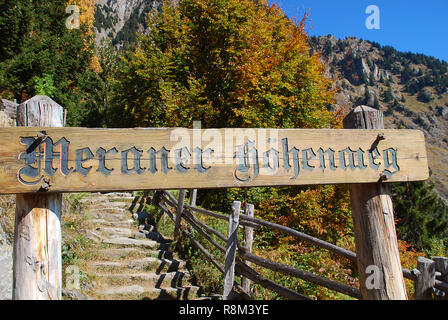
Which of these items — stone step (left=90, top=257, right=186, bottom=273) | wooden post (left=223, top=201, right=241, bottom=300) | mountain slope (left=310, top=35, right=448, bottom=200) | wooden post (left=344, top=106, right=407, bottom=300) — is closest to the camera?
wooden post (left=344, top=106, right=407, bottom=300)

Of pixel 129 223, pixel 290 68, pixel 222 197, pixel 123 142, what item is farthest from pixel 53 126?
pixel 290 68

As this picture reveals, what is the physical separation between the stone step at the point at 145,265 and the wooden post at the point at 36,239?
3.88 m

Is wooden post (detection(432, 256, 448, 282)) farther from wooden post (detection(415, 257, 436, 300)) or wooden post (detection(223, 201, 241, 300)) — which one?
wooden post (detection(223, 201, 241, 300))

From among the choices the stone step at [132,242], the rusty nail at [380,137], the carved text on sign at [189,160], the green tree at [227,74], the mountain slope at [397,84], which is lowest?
the stone step at [132,242]

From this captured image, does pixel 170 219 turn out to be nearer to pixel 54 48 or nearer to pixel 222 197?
pixel 222 197

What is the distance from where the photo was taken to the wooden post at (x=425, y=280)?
2.18 m

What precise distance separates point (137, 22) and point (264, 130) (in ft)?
334

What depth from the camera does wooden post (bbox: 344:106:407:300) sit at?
6.08 ft

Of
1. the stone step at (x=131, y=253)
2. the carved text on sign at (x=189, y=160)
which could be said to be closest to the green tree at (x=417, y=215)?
the stone step at (x=131, y=253)

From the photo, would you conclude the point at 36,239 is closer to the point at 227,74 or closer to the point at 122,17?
the point at 227,74

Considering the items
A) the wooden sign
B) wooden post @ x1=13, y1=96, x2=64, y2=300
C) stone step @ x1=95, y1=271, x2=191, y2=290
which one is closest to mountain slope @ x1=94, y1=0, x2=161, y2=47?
stone step @ x1=95, y1=271, x2=191, y2=290

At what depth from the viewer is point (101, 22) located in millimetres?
79625

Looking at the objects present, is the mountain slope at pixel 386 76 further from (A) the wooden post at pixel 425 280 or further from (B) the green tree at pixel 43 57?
(A) the wooden post at pixel 425 280

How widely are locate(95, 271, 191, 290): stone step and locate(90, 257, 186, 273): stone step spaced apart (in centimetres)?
19
